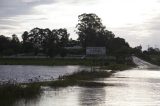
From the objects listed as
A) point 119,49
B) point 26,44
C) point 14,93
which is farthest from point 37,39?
point 14,93

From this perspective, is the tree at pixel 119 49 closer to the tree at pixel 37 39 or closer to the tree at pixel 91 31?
the tree at pixel 91 31

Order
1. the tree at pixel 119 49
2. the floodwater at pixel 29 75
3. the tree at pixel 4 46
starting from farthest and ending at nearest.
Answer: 1. the tree at pixel 4 46
2. the tree at pixel 119 49
3. the floodwater at pixel 29 75

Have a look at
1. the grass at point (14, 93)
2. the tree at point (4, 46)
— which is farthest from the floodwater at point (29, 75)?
the tree at point (4, 46)

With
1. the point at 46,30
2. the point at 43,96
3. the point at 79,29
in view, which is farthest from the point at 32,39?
the point at 43,96

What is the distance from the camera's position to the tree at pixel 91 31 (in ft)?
589

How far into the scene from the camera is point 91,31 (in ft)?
600

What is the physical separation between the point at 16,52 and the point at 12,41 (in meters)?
14.0

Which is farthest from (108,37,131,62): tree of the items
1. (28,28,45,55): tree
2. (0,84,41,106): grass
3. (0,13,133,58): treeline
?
(0,84,41,106): grass

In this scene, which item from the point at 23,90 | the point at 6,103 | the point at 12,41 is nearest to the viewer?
the point at 6,103

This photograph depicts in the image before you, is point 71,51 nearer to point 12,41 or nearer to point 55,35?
point 55,35

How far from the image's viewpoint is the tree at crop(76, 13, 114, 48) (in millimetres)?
179650

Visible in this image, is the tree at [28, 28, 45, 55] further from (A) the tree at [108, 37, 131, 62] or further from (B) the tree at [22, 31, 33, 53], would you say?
(A) the tree at [108, 37, 131, 62]

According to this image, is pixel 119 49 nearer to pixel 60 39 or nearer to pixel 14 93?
pixel 60 39

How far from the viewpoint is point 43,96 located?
27891 millimetres
